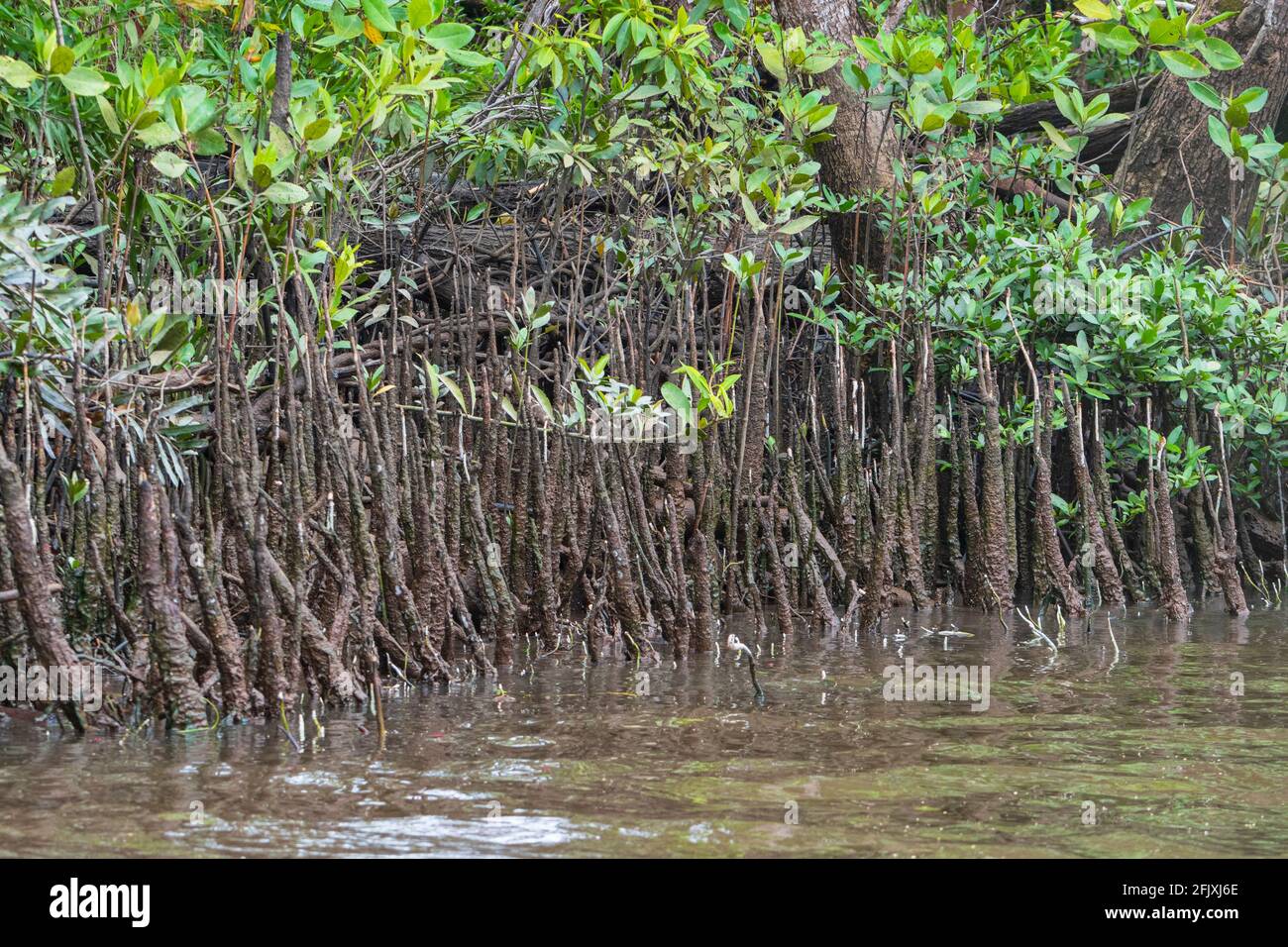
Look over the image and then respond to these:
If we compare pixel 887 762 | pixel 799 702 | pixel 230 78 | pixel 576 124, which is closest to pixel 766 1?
pixel 576 124

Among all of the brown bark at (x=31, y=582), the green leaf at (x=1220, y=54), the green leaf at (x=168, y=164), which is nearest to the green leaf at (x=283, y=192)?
the green leaf at (x=168, y=164)

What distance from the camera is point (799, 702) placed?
3334mm

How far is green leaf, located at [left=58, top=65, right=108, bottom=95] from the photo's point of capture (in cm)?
311

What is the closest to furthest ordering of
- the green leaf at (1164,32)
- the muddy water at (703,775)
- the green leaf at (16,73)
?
the muddy water at (703,775)
the green leaf at (16,73)
the green leaf at (1164,32)

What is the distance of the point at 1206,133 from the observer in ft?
19.9

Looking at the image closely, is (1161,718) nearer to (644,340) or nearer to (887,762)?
(887,762)

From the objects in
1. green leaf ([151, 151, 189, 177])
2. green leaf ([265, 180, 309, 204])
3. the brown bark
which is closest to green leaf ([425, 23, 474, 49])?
green leaf ([265, 180, 309, 204])

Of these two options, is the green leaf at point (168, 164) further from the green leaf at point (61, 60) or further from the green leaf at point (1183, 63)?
the green leaf at point (1183, 63)

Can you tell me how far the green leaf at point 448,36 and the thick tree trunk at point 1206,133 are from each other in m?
3.29

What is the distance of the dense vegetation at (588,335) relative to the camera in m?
3.21

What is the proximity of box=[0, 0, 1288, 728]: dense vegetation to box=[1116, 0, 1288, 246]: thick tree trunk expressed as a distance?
0.02 m

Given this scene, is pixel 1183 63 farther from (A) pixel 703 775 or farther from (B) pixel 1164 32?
(A) pixel 703 775

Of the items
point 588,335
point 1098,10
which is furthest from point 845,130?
point 1098,10
